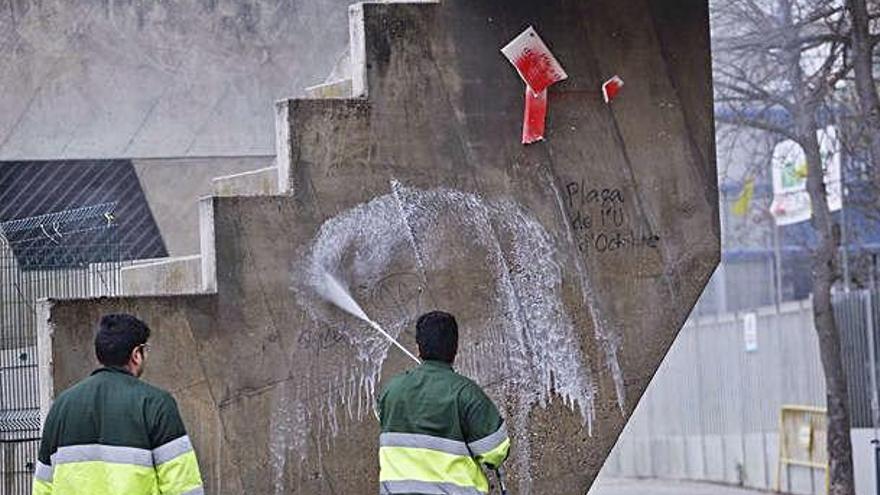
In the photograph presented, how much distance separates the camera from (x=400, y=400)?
8766 mm

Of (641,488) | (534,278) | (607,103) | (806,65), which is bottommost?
(641,488)

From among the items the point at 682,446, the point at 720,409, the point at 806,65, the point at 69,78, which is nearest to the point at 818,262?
the point at 806,65

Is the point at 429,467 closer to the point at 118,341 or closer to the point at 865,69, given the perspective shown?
the point at 118,341

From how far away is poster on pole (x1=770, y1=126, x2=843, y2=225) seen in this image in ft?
88.9

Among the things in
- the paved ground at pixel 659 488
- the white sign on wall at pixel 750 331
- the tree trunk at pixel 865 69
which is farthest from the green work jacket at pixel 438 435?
the white sign on wall at pixel 750 331

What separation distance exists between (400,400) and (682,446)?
82.4 ft

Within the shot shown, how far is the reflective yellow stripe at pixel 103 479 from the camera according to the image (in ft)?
25.2

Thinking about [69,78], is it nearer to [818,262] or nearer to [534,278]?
[534,278]

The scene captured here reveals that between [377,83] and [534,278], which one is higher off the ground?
[377,83]

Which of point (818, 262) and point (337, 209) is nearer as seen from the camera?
point (337, 209)

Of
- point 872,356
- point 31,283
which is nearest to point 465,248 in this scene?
point 31,283

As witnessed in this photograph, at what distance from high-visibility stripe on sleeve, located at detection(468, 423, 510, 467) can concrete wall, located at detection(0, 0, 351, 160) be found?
19.1ft

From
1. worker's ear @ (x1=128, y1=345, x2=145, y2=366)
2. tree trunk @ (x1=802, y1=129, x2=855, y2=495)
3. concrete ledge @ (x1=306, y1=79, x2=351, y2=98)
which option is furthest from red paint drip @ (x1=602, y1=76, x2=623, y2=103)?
tree trunk @ (x1=802, y1=129, x2=855, y2=495)

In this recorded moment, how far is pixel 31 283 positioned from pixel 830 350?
13.0m
